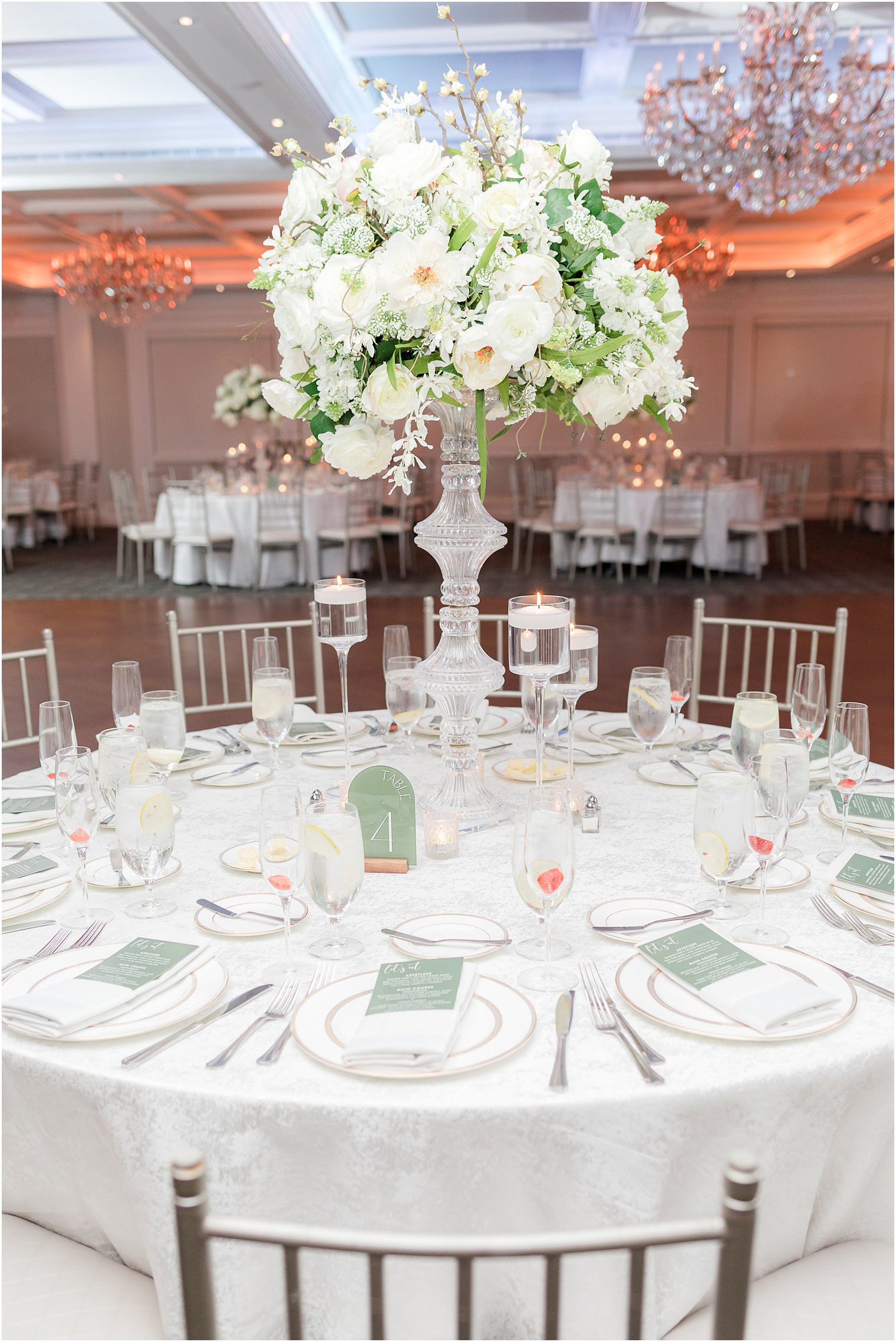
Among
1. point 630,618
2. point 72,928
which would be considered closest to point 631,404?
point 72,928

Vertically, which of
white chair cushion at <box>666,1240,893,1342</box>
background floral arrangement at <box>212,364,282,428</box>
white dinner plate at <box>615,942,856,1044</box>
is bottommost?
white chair cushion at <box>666,1240,893,1342</box>

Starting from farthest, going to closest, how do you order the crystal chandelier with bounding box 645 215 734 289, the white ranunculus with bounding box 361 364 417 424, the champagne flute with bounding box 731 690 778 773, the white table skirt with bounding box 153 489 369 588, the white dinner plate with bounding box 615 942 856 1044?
the white table skirt with bounding box 153 489 369 588 → the crystal chandelier with bounding box 645 215 734 289 → the champagne flute with bounding box 731 690 778 773 → the white ranunculus with bounding box 361 364 417 424 → the white dinner plate with bounding box 615 942 856 1044

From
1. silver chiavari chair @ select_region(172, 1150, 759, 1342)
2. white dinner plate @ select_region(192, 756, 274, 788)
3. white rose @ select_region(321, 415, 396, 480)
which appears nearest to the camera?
silver chiavari chair @ select_region(172, 1150, 759, 1342)

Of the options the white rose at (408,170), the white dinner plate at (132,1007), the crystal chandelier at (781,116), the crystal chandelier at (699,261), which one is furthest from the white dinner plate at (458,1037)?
the crystal chandelier at (699,261)

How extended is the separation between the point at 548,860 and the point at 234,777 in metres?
1.01

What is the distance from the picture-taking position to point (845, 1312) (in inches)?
46.1

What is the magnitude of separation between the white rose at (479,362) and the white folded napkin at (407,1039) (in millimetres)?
917

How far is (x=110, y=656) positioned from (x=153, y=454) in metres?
8.94

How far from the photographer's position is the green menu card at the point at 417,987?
1260mm

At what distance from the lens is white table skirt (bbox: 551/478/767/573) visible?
9.52 metres

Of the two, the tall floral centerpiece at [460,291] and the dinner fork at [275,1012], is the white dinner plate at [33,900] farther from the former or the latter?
the tall floral centerpiece at [460,291]

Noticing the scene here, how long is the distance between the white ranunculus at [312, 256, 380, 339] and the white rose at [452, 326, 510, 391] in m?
0.15

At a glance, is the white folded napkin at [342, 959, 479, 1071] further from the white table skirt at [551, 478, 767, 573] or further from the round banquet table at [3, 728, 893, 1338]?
the white table skirt at [551, 478, 767, 573]

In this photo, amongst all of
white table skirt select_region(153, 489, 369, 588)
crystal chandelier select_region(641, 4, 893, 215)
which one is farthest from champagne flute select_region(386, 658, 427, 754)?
white table skirt select_region(153, 489, 369, 588)
